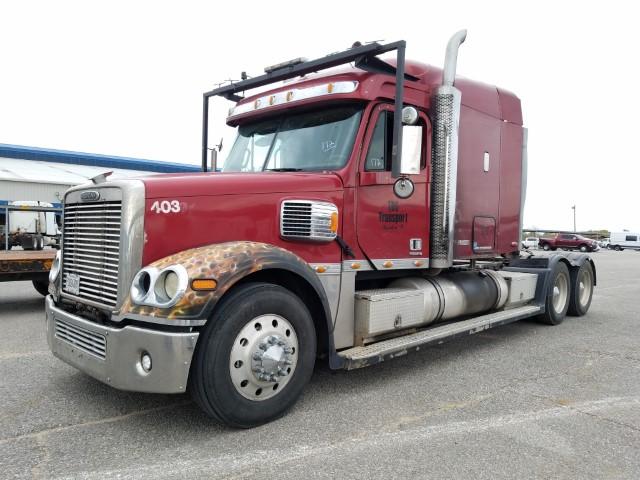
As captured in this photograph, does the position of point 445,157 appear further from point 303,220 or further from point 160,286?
point 160,286

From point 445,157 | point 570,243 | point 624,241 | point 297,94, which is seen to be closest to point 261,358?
point 297,94

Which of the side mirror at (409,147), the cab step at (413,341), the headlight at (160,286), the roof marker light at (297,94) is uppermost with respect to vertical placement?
the roof marker light at (297,94)

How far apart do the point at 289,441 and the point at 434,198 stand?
299cm

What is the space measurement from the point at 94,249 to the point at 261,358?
4.95 ft

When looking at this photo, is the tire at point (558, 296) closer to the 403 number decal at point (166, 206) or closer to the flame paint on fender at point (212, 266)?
the flame paint on fender at point (212, 266)

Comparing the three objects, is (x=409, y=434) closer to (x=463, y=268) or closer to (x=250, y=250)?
(x=250, y=250)

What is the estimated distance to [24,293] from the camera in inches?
436

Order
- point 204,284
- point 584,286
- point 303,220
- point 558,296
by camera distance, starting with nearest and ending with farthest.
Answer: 1. point 204,284
2. point 303,220
3. point 558,296
4. point 584,286

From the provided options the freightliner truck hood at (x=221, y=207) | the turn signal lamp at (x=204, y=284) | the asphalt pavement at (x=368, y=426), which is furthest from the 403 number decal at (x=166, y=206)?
the asphalt pavement at (x=368, y=426)

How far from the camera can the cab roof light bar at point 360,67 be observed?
14.3 ft

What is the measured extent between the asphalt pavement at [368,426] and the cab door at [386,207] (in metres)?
1.19

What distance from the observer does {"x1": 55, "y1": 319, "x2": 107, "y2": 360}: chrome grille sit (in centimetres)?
350

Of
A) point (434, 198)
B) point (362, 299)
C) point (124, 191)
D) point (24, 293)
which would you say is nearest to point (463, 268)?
point (434, 198)

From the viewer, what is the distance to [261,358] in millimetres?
3555
